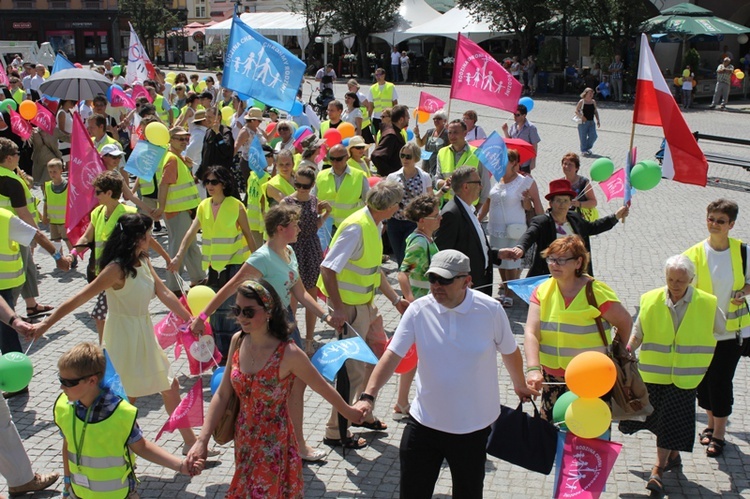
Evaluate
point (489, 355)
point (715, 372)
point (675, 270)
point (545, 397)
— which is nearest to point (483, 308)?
point (489, 355)

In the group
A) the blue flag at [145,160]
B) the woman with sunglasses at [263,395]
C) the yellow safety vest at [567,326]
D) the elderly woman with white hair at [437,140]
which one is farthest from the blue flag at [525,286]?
the blue flag at [145,160]

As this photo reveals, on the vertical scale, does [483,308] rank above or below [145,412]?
above

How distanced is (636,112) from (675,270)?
3.44 m

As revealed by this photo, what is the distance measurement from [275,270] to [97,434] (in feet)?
5.91

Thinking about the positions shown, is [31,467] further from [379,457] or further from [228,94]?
[228,94]

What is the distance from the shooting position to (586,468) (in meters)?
4.41

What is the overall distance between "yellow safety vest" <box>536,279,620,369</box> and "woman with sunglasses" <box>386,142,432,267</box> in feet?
11.5

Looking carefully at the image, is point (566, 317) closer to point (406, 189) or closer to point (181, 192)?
point (406, 189)

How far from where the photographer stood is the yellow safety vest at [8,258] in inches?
253

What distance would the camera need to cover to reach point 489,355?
13.6ft

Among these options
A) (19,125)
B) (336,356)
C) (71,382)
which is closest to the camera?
(71,382)

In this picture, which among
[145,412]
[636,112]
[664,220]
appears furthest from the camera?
[664,220]

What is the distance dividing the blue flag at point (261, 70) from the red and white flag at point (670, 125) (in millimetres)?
3888

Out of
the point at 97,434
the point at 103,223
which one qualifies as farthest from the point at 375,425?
the point at 103,223
